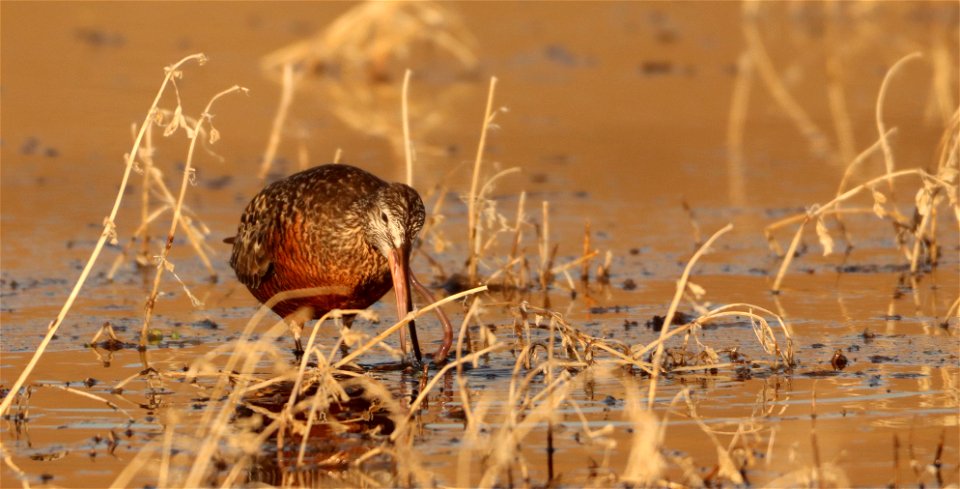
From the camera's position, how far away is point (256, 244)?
9.44m

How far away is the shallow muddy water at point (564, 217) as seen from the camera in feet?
23.6

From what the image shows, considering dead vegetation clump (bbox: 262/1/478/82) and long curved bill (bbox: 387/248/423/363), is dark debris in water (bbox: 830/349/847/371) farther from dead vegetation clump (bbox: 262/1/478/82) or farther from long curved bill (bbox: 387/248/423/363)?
dead vegetation clump (bbox: 262/1/478/82)

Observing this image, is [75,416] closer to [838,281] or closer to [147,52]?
[838,281]

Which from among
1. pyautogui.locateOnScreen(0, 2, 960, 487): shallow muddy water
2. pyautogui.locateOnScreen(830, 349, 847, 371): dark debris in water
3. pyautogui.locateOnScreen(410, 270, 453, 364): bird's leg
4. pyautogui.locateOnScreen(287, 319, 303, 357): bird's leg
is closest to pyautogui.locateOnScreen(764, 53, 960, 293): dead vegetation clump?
pyautogui.locateOnScreen(0, 2, 960, 487): shallow muddy water

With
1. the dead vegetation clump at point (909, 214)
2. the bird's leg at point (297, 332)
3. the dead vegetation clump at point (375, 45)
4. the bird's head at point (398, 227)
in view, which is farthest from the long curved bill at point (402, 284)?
the dead vegetation clump at point (375, 45)

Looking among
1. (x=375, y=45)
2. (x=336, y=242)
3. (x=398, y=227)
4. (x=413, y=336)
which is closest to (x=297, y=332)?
(x=336, y=242)

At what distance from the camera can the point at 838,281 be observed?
444 inches

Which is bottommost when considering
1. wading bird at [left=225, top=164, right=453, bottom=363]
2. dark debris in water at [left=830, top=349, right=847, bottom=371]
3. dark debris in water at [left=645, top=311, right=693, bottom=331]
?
dark debris in water at [left=830, top=349, right=847, bottom=371]

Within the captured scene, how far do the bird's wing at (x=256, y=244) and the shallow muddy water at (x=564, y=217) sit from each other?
0.40 meters

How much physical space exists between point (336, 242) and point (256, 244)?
0.74 meters

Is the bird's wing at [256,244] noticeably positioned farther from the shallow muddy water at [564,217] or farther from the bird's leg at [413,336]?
the bird's leg at [413,336]

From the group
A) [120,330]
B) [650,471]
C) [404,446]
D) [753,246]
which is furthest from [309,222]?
[753,246]

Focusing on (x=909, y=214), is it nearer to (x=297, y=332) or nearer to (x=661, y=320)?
(x=661, y=320)

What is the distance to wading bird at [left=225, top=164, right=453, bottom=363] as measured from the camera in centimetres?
860
